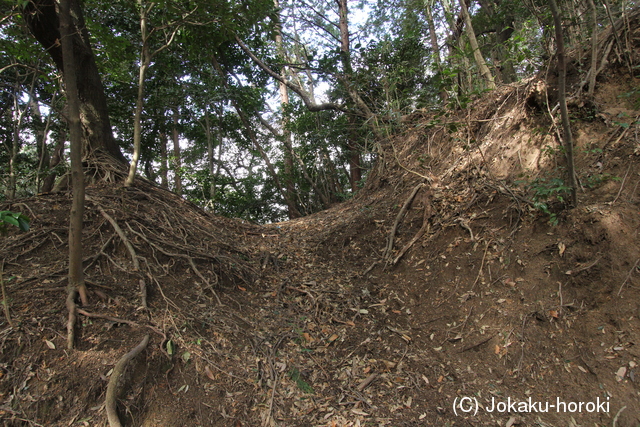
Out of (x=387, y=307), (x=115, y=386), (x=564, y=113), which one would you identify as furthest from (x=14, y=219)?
(x=564, y=113)

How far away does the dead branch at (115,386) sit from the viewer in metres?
2.41

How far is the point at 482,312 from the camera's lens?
361 centimetres

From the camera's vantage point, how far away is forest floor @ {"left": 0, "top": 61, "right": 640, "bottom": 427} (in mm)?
2715

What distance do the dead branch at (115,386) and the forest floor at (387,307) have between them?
8cm

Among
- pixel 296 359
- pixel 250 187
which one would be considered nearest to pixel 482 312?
pixel 296 359

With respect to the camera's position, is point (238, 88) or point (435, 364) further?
point (238, 88)

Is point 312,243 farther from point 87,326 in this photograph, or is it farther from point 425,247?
point 87,326

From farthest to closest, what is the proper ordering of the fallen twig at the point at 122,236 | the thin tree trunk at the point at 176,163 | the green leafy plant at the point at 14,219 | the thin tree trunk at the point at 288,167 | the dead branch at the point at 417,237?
the thin tree trunk at the point at 288,167 < the thin tree trunk at the point at 176,163 < the dead branch at the point at 417,237 < the fallen twig at the point at 122,236 < the green leafy plant at the point at 14,219

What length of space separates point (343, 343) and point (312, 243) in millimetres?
2437

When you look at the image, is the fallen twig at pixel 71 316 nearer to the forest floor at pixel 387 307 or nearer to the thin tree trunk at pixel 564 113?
the forest floor at pixel 387 307

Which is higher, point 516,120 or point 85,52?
point 85,52

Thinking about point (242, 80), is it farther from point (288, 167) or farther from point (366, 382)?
point (366, 382)

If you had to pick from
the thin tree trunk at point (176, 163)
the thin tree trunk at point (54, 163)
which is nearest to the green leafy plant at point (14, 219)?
the thin tree trunk at point (176, 163)

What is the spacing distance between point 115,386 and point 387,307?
2891 millimetres
